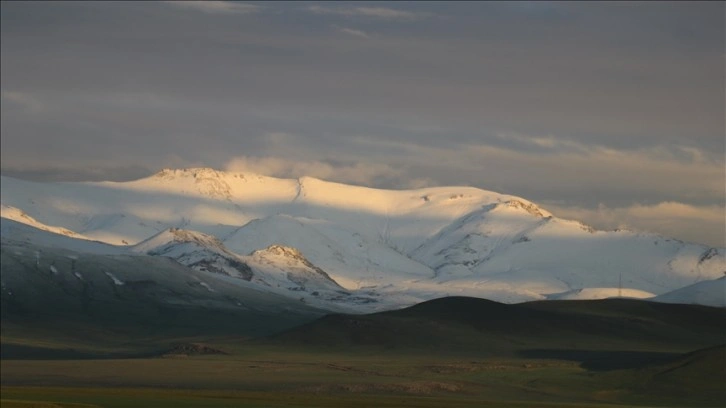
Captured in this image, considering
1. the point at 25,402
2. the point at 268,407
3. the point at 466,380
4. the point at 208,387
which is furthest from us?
the point at 466,380

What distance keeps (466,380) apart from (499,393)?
15379 mm

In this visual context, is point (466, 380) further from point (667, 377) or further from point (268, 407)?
point (268, 407)

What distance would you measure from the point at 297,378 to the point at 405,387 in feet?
65.5

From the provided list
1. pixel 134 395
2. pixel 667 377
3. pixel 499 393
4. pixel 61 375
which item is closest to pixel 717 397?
pixel 667 377

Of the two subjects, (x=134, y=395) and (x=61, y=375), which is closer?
(x=134, y=395)

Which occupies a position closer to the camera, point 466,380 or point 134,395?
point 134,395

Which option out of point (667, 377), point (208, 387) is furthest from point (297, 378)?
point (667, 377)

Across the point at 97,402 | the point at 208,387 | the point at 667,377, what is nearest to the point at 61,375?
the point at 208,387

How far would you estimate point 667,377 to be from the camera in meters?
187

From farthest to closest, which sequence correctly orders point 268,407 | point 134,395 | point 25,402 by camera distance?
point 134,395 < point 268,407 < point 25,402

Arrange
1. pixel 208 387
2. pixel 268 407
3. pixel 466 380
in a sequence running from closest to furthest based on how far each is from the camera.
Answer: pixel 268 407 < pixel 208 387 < pixel 466 380

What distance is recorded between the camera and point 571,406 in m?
156

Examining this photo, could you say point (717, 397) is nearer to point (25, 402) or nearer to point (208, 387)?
point (208, 387)

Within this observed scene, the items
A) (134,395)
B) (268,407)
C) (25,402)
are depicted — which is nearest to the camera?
(25,402)
